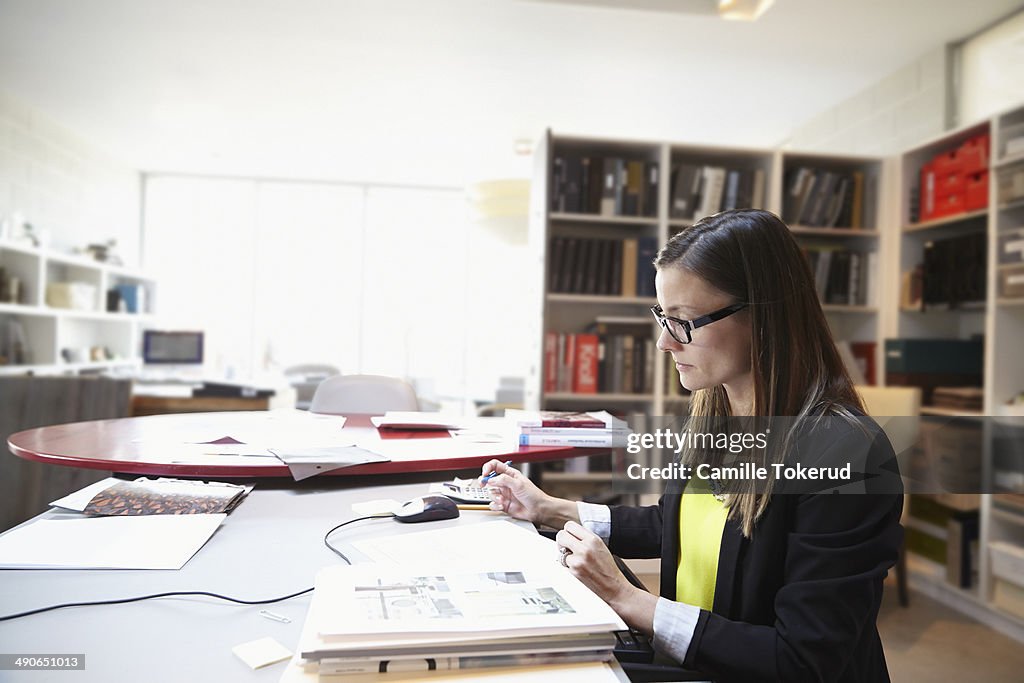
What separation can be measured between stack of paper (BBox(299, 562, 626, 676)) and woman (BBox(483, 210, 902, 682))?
128 mm

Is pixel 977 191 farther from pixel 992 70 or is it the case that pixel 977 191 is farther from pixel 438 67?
pixel 438 67

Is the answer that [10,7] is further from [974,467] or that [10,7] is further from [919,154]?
[974,467]

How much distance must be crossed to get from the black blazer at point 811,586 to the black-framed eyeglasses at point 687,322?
24 cm

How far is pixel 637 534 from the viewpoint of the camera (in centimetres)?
127

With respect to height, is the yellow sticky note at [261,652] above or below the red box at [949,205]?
below

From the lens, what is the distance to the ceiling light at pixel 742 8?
312 cm

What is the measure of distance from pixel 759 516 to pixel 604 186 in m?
2.75

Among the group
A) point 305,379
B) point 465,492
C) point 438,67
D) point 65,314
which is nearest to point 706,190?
point 438,67

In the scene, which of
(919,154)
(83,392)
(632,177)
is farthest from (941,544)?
(83,392)

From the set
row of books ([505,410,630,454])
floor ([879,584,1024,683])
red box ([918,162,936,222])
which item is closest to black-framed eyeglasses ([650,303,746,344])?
row of books ([505,410,630,454])

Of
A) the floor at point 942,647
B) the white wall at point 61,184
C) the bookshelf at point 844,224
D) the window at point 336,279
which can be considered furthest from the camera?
the window at point 336,279

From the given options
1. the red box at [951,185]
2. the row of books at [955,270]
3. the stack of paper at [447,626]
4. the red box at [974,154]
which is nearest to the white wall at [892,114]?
the red box at [951,185]

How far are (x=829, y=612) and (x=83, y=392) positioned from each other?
3125 mm

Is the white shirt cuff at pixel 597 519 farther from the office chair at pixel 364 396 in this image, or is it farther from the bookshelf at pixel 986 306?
the bookshelf at pixel 986 306
